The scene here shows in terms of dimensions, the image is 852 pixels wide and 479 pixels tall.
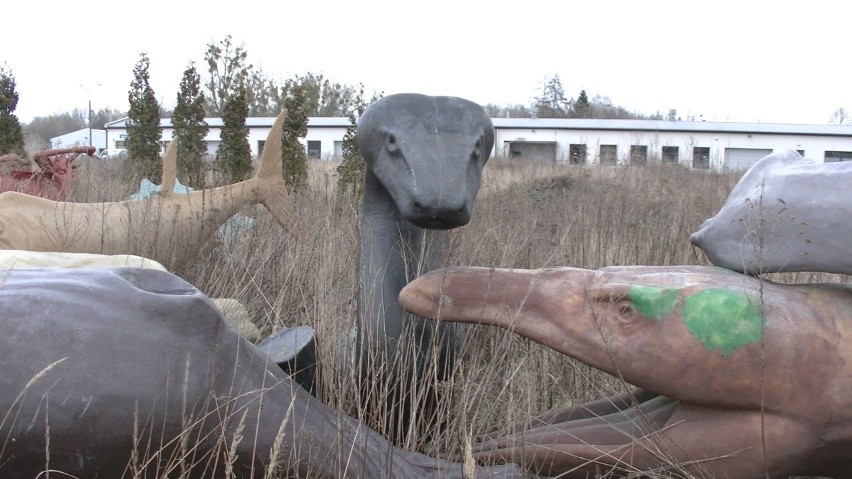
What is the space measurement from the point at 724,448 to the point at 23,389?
1629 millimetres

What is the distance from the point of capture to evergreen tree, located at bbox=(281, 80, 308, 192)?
10.1 metres

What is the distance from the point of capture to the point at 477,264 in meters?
4.46

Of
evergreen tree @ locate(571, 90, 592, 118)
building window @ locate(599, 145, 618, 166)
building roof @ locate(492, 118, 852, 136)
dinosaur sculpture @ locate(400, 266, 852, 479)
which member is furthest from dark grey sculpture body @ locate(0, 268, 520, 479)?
evergreen tree @ locate(571, 90, 592, 118)

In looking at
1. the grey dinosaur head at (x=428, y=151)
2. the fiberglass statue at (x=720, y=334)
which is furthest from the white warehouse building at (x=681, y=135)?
the fiberglass statue at (x=720, y=334)

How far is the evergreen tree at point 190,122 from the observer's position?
426 inches

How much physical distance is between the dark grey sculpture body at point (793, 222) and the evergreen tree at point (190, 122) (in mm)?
9156

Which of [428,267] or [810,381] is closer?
[810,381]

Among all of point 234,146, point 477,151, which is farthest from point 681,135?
point 477,151

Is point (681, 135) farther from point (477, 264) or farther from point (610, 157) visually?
point (477, 264)

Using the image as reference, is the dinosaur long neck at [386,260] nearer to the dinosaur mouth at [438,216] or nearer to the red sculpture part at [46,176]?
the dinosaur mouth at [438,216]

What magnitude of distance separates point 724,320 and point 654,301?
0.55ft

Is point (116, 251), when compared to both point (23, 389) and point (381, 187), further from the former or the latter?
point (23, 389)

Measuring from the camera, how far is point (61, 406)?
5.77 feet

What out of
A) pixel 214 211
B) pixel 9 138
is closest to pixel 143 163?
pixel 9 138
